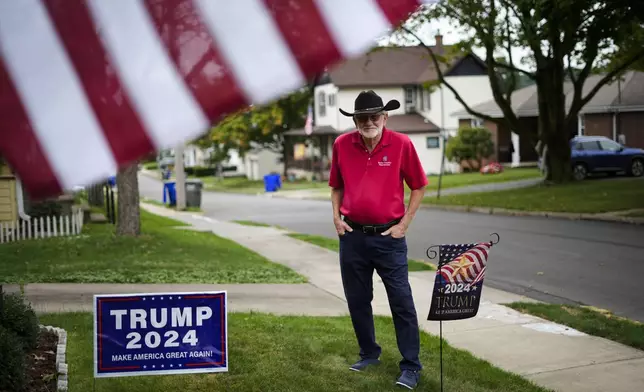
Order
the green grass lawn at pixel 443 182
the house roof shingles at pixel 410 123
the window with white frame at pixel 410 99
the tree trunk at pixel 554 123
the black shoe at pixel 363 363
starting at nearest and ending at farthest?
the black shoe at pixel 363 363 → the tree trunk at pixel 554 123 → the green grass lawn at pixel 443 182 → the house roof shingles at pixel 410 123 → the window with white frame at pixel 410 99

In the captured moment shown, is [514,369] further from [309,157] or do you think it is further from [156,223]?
[309,157]

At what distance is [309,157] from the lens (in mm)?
52125

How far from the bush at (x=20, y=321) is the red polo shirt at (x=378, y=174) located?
2.37 m

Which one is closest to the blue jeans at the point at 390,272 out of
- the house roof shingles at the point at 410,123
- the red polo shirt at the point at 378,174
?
the red polo shirt at the point at 378,174

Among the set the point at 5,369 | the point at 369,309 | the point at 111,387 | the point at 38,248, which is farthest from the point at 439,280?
the point at 38,248

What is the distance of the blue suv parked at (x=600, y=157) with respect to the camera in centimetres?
3141

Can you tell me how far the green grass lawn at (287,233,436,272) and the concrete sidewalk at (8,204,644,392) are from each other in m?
0.59

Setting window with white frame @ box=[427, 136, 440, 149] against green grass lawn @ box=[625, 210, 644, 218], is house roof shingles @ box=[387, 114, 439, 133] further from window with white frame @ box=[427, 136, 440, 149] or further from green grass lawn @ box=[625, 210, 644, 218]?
green grass lawn @ box=[625, 210, 644, 218]

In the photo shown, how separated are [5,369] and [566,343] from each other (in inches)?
187

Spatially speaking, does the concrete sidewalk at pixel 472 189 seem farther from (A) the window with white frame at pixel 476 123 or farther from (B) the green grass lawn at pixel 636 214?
(A) the window with white frame at pixel 476 123

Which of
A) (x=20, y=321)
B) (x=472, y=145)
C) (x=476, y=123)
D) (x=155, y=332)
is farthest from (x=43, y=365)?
(x=476, y=123)

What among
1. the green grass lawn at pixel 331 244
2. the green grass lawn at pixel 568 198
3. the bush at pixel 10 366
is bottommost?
the green grass lawn at pixel 331 244

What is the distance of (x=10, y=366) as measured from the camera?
4.67 m

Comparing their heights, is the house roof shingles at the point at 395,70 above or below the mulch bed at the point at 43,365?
above
